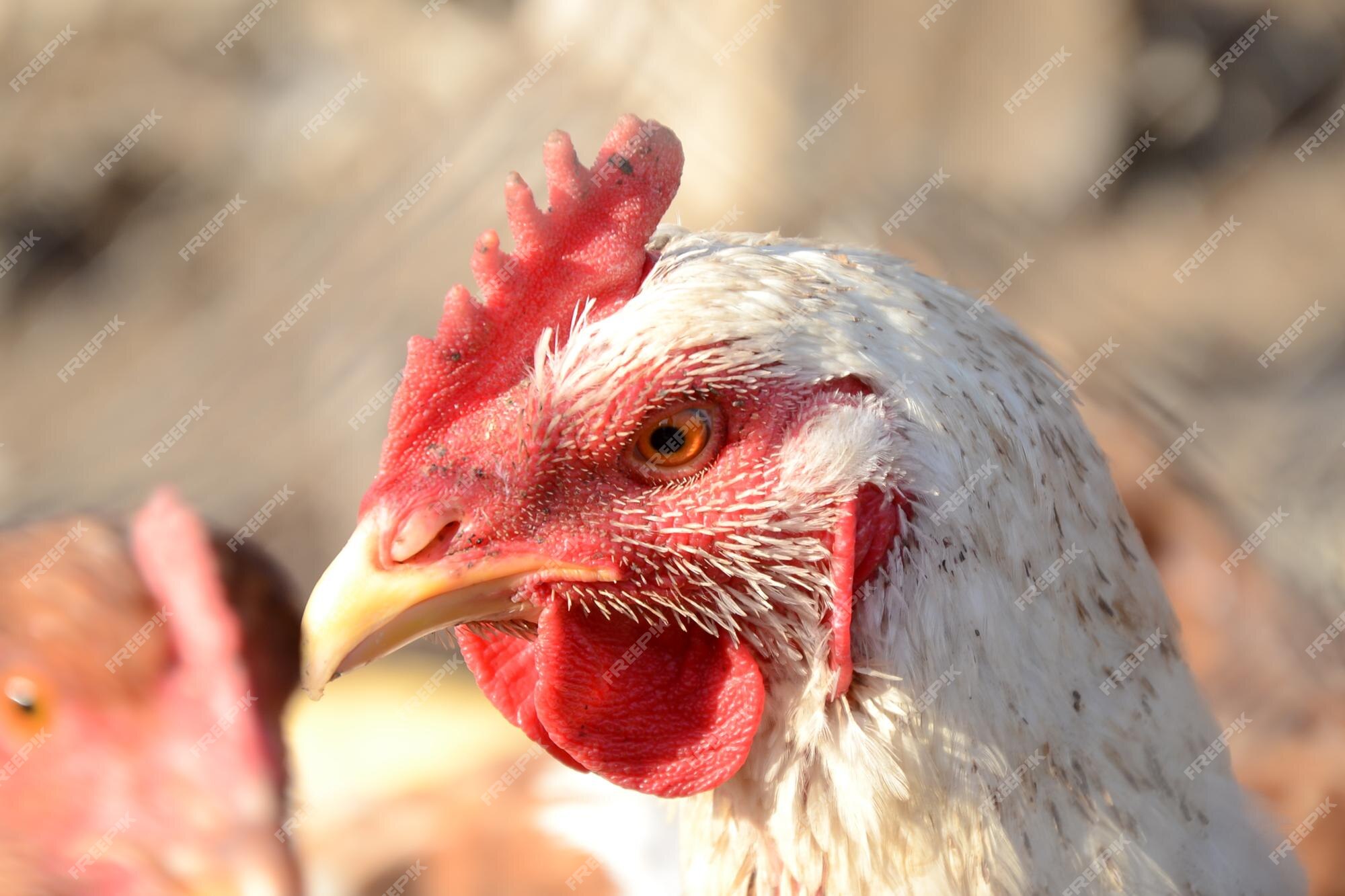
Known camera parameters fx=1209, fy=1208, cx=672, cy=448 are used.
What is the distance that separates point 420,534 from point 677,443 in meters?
0.40

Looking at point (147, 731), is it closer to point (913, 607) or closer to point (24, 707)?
point (24, 707)

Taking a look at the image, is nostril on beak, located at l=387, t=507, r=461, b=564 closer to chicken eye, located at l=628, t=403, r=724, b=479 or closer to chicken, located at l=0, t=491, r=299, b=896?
chicken eye, located at l=628, t=403, r=724, b=479

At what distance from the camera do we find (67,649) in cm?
317

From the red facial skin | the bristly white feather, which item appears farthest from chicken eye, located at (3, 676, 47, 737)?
the bristly white feather

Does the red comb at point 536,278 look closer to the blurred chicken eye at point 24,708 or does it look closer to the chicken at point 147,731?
the chicken at point 147,731

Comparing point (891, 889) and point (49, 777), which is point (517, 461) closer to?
point (891, 889)

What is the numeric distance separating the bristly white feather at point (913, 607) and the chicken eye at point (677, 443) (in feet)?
0.24

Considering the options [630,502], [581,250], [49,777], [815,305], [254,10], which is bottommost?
[49,777]

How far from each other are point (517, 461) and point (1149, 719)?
111 cm

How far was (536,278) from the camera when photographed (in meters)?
1.89

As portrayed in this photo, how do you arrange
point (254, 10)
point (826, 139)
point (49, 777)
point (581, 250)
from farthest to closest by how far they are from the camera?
1. point (254, 10)
2. point (826, 139)
3. point (49, 777)
4. point (581, 250)

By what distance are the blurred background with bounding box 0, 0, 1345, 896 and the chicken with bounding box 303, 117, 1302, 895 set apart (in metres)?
2.18

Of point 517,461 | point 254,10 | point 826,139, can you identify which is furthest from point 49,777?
point 254,10

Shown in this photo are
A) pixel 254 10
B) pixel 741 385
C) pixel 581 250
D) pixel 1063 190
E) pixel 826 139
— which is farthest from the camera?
pixel 254 10
